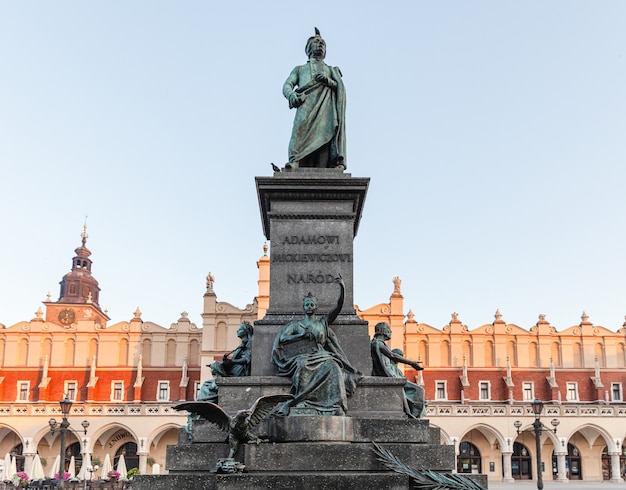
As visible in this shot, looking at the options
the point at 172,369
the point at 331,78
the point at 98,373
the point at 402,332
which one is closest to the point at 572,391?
the point at 402,332

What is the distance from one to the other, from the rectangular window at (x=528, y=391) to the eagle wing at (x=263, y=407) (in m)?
43.2

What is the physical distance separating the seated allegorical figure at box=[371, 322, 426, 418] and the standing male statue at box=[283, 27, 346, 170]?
2.02 metres

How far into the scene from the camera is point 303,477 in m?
5.61

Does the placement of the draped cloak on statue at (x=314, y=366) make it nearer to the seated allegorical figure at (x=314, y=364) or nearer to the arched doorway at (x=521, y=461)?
the seated allegorical figure at (x=314, y=364)

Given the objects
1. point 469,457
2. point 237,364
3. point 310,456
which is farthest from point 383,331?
point 469,457

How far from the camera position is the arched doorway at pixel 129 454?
4406cm

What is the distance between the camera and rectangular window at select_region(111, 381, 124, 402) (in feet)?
154

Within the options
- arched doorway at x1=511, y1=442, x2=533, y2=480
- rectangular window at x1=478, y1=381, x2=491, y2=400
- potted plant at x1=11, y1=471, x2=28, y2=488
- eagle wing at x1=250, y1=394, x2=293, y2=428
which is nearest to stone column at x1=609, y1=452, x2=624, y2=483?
arched doorway at x1=511, y1=442, x2=533, y2=480

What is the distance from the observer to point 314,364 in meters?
6.74

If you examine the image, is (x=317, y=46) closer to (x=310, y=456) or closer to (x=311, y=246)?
(x=311, y=246)

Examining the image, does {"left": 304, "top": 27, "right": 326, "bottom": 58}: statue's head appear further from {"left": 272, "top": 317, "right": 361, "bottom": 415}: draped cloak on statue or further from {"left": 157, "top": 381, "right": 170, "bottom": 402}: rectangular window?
{"left": 157, "top": 381, "right": 170, "bottom": 402}: rectangular window

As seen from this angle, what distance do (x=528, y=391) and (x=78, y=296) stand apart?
41321 millimetres

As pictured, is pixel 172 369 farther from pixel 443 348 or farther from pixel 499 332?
pixel 499 332

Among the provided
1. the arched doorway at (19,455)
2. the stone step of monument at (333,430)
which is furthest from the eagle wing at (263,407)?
the arched doorway at (19,455)
